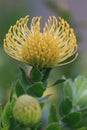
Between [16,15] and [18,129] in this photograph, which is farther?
[16,15]

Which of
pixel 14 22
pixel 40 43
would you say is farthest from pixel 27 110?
pixel 14 22

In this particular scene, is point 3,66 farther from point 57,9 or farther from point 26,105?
point 26,105

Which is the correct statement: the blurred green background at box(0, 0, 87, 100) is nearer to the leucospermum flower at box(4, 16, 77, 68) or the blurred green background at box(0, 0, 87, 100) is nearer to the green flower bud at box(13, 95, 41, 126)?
the leucospermum flower at box(4, 16, 77, 68)

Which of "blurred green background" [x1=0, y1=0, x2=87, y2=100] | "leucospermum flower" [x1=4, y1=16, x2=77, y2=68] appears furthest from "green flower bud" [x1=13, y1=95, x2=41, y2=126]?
"blurred green background" [x1=0, y1=0, x2=87, y2=100]

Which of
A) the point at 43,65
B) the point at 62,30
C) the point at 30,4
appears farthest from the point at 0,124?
the point at 30,4

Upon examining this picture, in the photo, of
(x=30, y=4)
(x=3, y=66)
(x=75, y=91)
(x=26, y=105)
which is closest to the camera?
(x=26, y=105)

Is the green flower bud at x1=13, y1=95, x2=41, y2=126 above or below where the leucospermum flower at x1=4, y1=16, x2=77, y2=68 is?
below
